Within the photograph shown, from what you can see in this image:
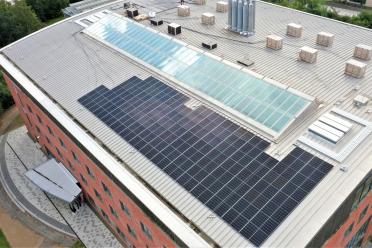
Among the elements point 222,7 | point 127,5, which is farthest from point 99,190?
point 222,7

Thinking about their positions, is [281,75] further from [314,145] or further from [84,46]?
[84,46]

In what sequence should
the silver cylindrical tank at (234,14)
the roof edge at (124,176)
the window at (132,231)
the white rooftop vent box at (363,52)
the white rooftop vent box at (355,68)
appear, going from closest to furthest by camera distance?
the roof edge at (124,176) → the window at (132,231) → the white rooftop vent box at (355,68) → the white rooftop vent box at (363,52) → the silver cylindrical tank at (234,14)

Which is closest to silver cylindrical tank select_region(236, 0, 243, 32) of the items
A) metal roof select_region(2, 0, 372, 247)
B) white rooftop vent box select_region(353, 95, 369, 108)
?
metal roof select_region(2, 0, 372, 247)

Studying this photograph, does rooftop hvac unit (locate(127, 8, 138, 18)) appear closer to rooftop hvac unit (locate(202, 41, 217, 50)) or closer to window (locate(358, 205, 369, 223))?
rooftop hvac unit (locate(202, 41, 217, 50))

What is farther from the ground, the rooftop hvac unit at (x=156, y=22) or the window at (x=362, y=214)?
the rooftop hvac unit at (x=156, y=22)

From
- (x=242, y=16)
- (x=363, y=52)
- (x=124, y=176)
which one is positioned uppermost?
(x=242, y=16)

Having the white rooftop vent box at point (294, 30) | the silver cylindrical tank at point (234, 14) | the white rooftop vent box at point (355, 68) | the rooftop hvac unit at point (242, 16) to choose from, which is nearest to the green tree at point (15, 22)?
the rooftop hvac unit at point (242, 16)

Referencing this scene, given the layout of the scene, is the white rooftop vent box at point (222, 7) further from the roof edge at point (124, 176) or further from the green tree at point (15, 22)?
the green tree at point (15, 22)

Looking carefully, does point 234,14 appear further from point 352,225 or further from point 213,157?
point 352,225
